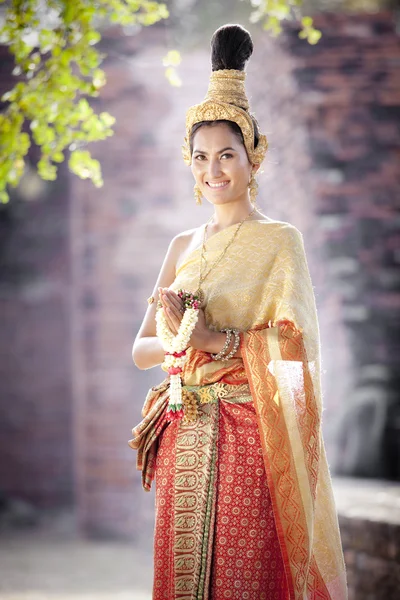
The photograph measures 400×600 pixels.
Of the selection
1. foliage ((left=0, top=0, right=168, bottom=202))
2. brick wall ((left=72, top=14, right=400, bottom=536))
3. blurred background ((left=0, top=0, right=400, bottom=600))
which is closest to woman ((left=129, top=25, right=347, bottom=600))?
foliage ((left=0, top=0, right=168, bottom=202))

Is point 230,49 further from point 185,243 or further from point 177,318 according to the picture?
point 177,318

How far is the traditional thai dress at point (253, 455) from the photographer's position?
2.80 meters

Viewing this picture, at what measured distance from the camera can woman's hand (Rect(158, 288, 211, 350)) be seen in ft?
9.21

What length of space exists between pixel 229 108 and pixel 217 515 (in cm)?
125

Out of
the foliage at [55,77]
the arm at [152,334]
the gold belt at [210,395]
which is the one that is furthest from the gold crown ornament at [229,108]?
the foliage at [55,77]

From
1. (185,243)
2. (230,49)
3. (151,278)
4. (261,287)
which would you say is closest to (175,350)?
(261,287)

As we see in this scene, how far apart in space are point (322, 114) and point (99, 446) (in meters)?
2.90

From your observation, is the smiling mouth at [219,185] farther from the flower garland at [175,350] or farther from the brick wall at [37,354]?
the brick wall at [37,354]

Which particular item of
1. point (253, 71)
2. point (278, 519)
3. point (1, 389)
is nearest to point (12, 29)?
point (278, 519)

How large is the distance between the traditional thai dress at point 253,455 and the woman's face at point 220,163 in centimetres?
17

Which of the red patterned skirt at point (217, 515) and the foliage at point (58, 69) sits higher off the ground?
the foliage at point (58, 69)

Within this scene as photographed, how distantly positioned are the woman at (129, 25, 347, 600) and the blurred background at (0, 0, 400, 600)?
1.64 m

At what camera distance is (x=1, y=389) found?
8164 mm

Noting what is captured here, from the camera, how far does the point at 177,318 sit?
2.82 m
